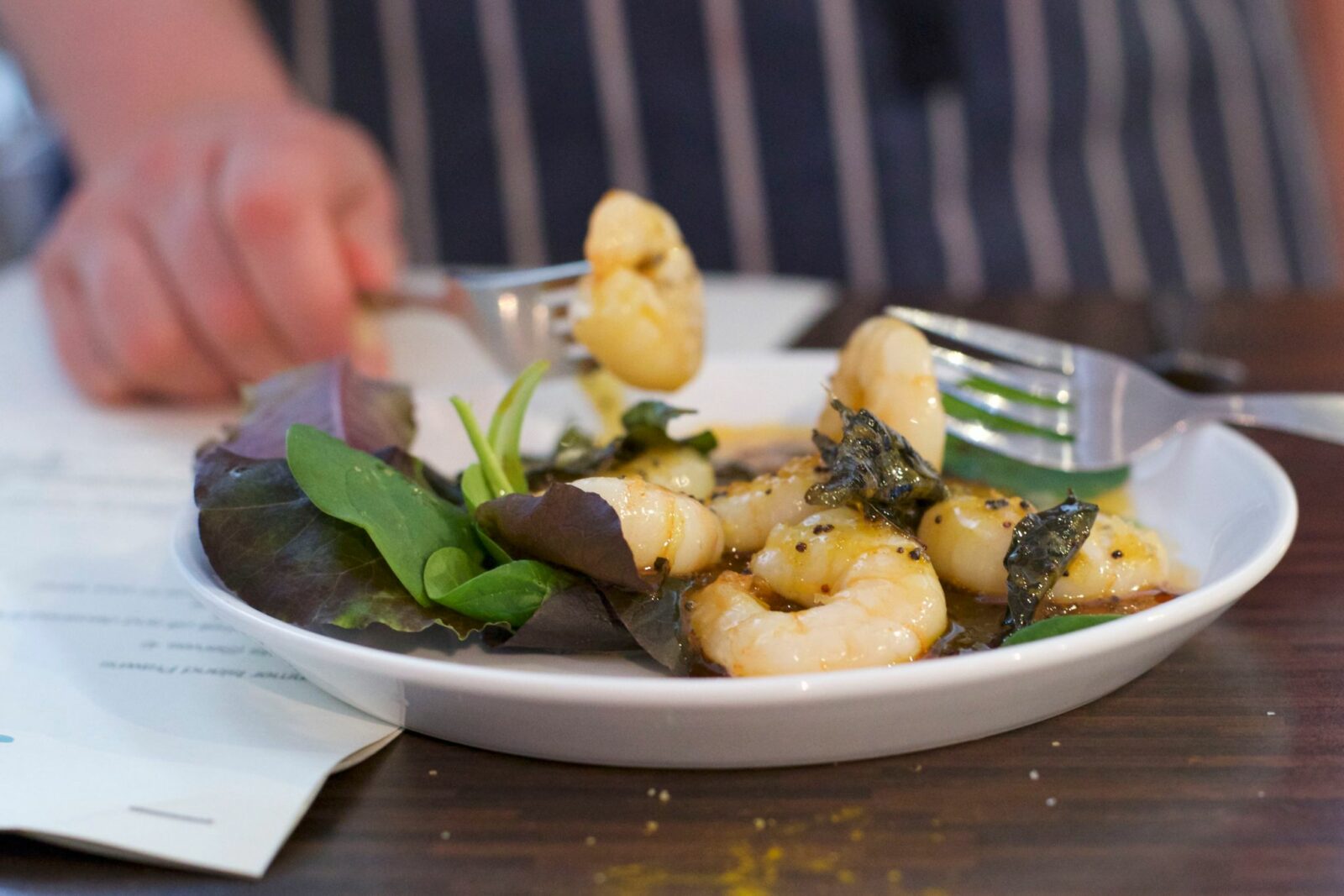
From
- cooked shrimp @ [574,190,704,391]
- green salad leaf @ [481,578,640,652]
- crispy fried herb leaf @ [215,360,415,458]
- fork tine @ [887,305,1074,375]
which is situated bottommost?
green salad leaf @ [481,578,640,652]

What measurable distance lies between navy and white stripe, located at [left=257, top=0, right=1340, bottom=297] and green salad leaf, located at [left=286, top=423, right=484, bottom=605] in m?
1.90

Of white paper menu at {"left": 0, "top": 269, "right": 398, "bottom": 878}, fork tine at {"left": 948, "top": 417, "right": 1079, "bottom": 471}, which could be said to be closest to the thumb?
white paper menu at {"left": 0, "top": 269, "right": 398, "bottom": 878}

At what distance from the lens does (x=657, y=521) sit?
3.37ft

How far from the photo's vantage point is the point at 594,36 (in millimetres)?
2809

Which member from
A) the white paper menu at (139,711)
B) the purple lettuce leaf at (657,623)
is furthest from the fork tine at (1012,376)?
the white paper menu at (139,711)

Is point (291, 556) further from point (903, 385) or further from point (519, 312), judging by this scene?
point (519, 312)

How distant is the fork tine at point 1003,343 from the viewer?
57.2 inches

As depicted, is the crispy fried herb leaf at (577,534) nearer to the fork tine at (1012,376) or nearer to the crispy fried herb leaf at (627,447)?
the crispy fried herb leaf at (627,447)

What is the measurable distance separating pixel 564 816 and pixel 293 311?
148 centimetres

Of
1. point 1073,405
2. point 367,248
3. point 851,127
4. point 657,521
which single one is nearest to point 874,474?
point 657,521

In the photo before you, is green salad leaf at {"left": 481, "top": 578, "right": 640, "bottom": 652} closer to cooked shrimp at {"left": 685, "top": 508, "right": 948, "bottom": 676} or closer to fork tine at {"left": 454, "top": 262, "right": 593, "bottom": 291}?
cooked shrimp at {"left": 685, "top": 508, "right": 948, "bottom": 676}

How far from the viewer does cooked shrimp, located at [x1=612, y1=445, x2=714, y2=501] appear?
1.23 m

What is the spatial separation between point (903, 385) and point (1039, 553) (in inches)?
8.7

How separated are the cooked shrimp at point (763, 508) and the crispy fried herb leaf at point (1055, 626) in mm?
260
